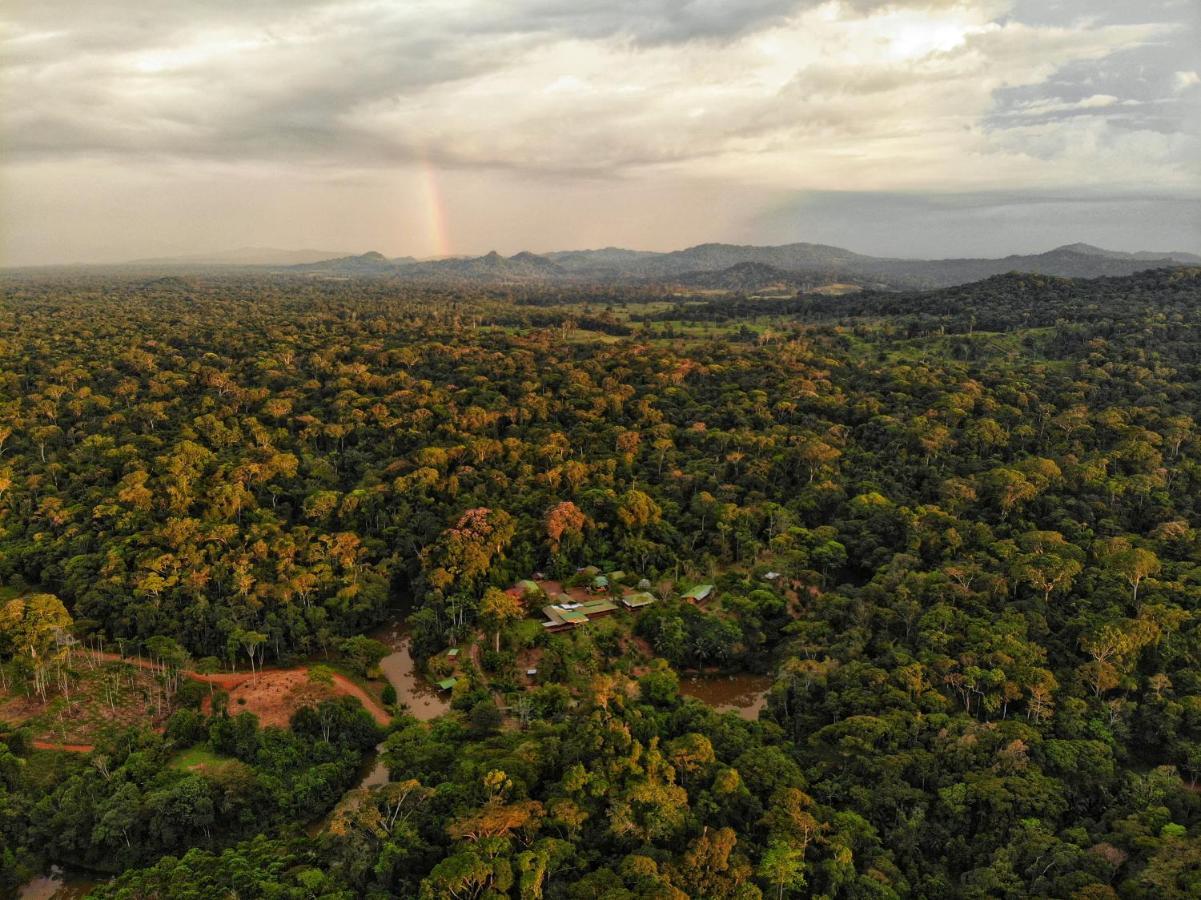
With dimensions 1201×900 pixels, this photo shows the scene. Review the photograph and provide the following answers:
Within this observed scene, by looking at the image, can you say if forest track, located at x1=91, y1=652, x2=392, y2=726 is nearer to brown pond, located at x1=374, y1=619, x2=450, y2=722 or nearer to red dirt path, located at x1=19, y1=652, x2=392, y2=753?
red dirt path, located at x1=19, y1=652, x2=392, y2=753

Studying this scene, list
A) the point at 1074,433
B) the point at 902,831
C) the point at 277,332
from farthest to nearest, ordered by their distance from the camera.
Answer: the point at 277,332 → the point at 1074,433 → the point at 902,831

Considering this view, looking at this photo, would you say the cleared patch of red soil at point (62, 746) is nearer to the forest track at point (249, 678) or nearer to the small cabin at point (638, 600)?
the forest track at point (249, 678)

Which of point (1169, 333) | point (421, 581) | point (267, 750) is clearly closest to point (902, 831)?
point (267, 750)

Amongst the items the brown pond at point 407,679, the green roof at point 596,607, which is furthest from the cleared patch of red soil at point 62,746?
the green roof at point 596,607

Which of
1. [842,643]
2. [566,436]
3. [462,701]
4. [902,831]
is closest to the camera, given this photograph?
[902,831]

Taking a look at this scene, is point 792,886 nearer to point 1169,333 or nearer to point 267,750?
point 267,750

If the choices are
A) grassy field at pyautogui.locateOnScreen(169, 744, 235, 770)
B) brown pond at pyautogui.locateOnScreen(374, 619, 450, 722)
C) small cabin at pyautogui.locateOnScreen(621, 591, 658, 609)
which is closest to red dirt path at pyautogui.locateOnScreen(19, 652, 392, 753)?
brown pond at pyautogui.locateOnScreen(374, 619, 450, 722)
